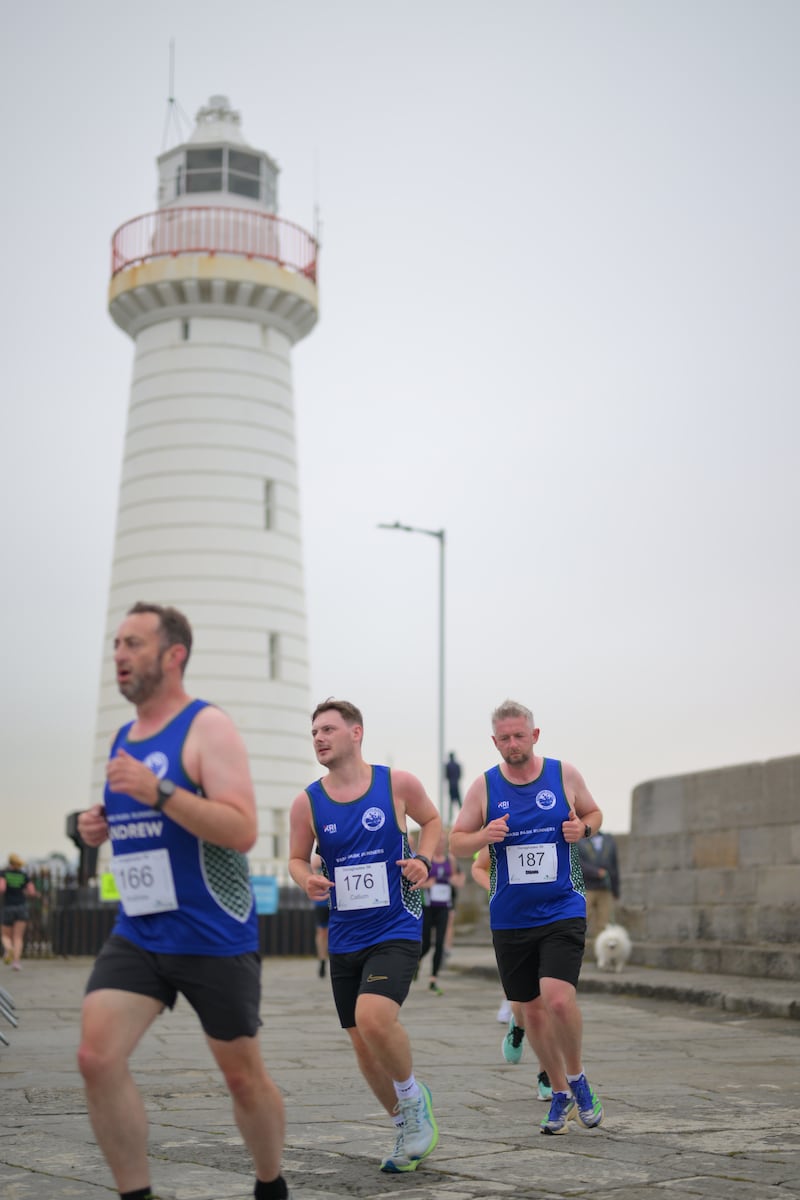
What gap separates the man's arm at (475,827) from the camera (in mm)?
7602

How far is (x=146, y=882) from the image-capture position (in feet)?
16.6

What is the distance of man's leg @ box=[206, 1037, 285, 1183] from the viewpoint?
499cm

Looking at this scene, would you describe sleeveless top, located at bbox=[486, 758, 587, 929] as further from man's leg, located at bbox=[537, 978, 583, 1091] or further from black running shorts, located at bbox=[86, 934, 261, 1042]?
black running shorts, located at bbox=[86, 934, 261, 1042]

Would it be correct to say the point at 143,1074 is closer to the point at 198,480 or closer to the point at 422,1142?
the point at 422,1142

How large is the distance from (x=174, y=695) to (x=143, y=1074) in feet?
17.4

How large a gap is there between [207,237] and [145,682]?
29856 millimetres

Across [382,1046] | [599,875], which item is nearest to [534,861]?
[382,1046]

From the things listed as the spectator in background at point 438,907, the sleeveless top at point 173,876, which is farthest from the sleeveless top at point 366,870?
the spectator in background at point 438,907

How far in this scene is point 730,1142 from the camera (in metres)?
6.79

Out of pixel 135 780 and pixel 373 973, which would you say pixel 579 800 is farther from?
pixel 135 780

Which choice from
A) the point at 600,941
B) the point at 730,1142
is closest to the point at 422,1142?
the point at 730,1142

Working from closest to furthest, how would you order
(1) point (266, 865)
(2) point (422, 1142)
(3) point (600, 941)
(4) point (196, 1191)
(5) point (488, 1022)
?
(4) point (196, 1191) → (2) point (422, 1142) → (5) point (488, 1022) → (3) point (600, 941) → (1) point (266, 865)

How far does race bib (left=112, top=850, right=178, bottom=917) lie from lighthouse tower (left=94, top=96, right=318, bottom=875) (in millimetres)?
26966

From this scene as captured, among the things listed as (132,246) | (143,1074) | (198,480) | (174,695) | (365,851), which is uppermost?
(132,246)
